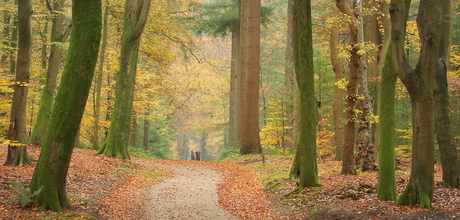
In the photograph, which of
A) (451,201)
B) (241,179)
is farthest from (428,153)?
(241,179)

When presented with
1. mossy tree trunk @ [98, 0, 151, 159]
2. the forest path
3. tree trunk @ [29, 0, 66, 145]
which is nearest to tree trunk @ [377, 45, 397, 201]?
the forest path

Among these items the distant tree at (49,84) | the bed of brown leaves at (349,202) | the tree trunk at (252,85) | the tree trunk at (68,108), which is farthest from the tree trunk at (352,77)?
the distant tree at (49,84)

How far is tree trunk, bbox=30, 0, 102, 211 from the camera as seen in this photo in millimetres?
7270

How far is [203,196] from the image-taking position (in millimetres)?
11133

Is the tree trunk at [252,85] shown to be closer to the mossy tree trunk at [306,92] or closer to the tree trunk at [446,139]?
the mossy tree trunk at [306,92]

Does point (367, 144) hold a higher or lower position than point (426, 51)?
lower

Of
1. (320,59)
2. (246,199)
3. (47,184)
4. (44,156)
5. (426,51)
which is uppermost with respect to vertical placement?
(320,59)

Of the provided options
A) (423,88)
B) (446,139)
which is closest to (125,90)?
(446,139)

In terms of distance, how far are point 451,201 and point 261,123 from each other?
29.3 m

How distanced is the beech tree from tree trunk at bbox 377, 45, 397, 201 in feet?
1.90

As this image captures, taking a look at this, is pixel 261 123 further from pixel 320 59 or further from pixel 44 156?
pixel 44 156

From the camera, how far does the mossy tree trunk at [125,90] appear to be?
15.7m

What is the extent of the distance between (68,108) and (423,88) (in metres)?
6.32

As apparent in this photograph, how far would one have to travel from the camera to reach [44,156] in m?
7.33
